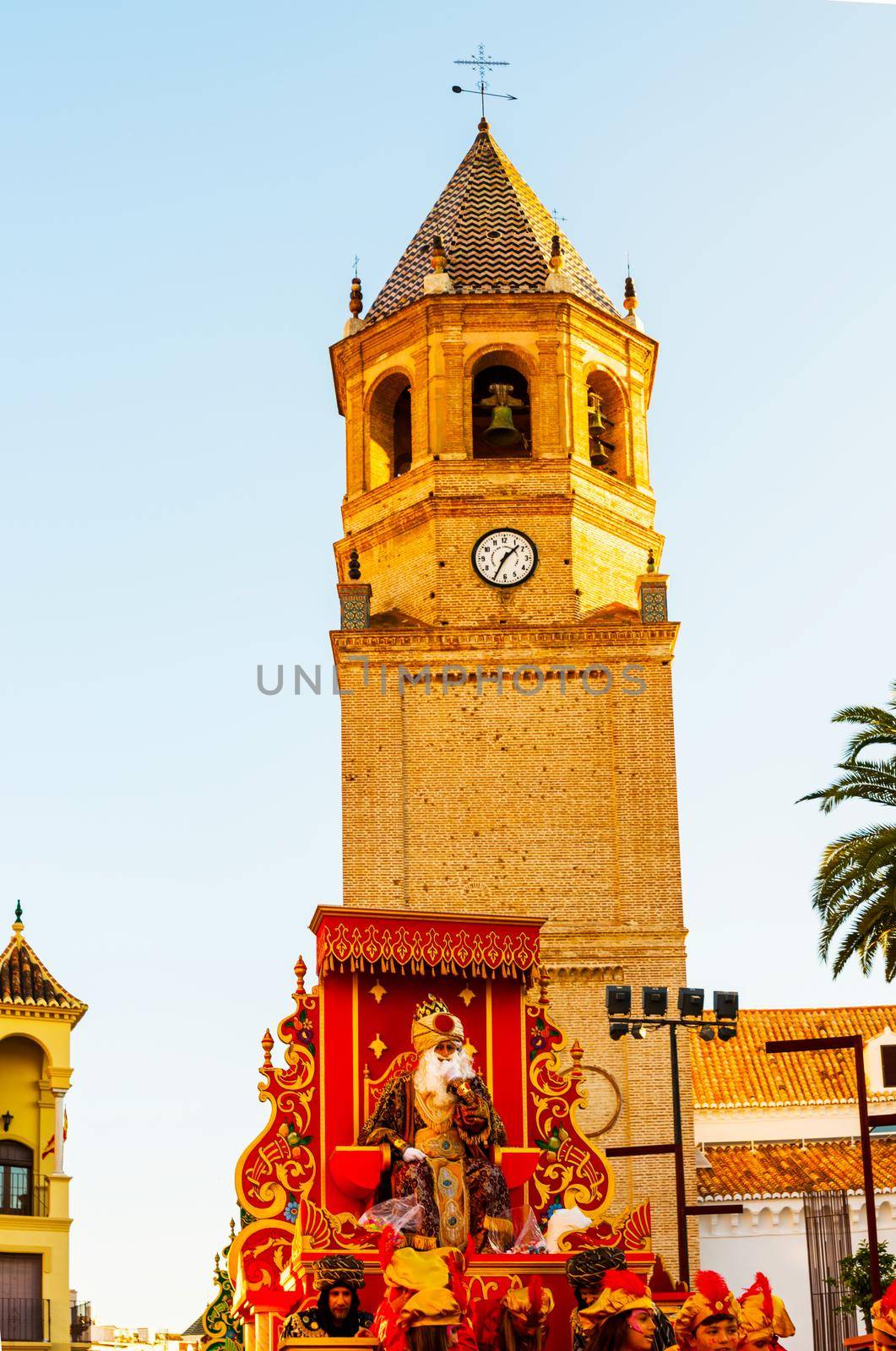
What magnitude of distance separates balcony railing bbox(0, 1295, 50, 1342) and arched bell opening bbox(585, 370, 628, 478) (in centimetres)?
1621

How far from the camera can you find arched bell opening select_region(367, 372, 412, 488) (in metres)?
36.8

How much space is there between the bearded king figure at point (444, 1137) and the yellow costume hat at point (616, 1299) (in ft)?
17.5

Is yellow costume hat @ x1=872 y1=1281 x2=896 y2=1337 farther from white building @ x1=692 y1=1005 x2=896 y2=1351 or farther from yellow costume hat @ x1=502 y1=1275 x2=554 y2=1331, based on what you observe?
white building @ x1=692 y1=1005 x2=896 y2=1351

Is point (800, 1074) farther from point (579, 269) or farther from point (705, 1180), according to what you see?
point (579, 269)

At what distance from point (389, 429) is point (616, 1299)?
26501 mm

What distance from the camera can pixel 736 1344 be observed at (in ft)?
Result: 37.6

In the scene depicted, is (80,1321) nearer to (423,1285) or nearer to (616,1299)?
(423,1285)

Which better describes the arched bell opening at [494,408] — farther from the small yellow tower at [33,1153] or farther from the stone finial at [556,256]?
the small yellow tower at [33,1153]

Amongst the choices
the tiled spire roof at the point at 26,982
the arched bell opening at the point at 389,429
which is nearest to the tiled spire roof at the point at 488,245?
the arched bell opening at the point at 389,429

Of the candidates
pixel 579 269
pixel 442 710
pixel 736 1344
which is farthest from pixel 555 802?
pixel 736 1344

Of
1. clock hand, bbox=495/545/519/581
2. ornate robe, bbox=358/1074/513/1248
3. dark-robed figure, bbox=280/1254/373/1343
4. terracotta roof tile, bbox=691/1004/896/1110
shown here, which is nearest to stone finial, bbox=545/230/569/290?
clock hand, bbox=495/545/519/581

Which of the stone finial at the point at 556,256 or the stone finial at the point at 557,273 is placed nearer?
the stone finial at the point at 557,273

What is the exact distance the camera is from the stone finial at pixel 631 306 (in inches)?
1486

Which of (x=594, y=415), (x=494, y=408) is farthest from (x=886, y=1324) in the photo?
(x=594, y=415)
